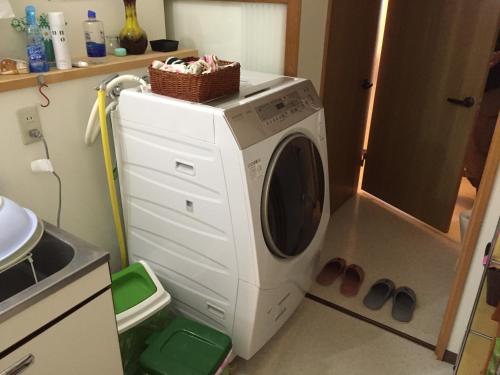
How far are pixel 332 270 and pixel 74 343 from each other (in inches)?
63.1

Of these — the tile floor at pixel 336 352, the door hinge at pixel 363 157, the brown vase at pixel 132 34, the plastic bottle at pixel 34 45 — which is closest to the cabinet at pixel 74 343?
the tile floor at pixel 336 352

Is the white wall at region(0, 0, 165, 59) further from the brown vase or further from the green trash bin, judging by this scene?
the green trash bin

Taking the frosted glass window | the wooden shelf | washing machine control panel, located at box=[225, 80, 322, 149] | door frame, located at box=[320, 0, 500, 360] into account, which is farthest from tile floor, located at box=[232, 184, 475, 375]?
the wooden shelf

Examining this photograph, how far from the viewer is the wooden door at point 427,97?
2.38 metres

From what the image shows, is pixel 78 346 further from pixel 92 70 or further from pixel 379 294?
pixel 379 294

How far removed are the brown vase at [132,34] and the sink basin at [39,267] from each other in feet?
3.29

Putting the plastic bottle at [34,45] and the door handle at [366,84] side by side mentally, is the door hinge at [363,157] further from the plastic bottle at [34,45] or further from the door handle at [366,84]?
the plastic bottle at [34,45]

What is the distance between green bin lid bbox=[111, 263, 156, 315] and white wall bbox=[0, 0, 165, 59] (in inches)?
36.8

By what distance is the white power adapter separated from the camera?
5.11ft

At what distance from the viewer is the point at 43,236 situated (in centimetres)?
128

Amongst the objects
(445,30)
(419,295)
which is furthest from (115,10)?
(419,295)

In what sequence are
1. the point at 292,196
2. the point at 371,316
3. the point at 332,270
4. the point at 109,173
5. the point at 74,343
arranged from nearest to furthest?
the point at 74,343
the point at 292,196
the point at 109,173
the point at 371,316
the point at 332,270

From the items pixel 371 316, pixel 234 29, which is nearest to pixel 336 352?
pixel 371 316

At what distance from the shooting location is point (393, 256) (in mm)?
2607
